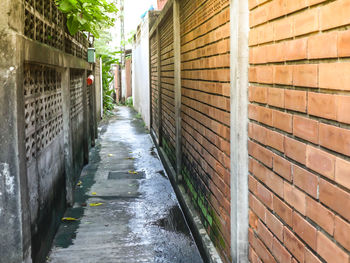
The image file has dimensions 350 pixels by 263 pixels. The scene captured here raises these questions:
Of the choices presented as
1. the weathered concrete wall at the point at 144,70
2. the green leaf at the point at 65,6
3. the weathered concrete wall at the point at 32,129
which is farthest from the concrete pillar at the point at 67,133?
the weathered concrete wall at the point at 144,70

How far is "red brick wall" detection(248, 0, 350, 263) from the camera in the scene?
61.2 inches

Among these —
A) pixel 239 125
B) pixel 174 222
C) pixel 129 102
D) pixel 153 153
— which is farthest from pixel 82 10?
pixel 129 102

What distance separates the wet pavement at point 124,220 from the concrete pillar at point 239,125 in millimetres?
1489

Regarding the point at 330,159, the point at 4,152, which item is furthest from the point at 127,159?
the point at 330,159

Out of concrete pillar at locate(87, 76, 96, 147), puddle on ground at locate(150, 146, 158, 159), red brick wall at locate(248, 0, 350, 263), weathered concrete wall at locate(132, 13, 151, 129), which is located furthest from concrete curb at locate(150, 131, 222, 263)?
weathered concrete wall at locate(132, 13, 151, 129)

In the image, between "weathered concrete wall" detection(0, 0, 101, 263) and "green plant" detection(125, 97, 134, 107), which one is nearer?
"weathered concrete wall" detection(0, 0, 101, 263)

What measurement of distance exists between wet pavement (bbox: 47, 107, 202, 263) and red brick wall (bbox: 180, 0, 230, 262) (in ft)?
1.46

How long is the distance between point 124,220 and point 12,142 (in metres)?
2.59

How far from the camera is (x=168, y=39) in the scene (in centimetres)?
779

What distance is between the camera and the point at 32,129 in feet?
12.7

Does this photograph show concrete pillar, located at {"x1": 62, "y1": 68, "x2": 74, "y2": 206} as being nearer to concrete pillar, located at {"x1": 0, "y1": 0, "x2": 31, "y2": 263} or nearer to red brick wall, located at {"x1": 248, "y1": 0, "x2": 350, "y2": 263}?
concrete pillar, located at {"x1": 0, "y1": 0, "x2": 31, "y2": 263}

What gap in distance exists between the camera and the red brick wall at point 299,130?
155 centimetres

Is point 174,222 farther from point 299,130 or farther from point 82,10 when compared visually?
point 299,130

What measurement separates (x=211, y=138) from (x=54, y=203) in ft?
6.76
